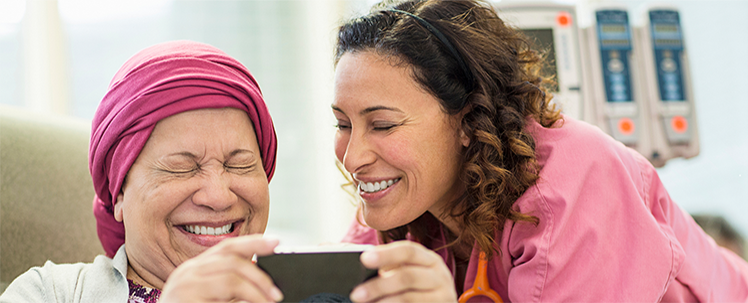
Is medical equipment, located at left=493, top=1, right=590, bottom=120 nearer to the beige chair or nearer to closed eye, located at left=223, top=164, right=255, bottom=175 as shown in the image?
closed eye, located at left=223, top=164, right=255, bottom=175

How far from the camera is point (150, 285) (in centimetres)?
120

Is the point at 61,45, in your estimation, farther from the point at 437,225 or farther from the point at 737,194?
the point at 737,194

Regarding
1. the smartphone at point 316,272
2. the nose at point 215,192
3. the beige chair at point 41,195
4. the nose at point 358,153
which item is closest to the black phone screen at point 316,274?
the smartphone at point 316,272

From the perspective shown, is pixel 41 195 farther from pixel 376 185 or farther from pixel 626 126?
pixel 626 126

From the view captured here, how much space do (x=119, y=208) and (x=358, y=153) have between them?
539mm

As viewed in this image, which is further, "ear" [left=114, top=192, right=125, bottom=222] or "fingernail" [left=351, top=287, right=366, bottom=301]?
"ear" [left=114, top=192, right=125, bottom=222]

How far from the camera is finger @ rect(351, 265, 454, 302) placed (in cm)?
76

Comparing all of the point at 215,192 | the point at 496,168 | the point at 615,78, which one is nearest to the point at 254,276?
the point at 215,192

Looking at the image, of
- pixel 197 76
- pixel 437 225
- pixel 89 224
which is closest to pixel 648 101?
pixel 437 225

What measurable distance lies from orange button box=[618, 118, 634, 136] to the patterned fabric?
194 cm

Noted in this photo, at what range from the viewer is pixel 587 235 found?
42.0 inches

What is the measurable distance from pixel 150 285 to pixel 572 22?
1.94m

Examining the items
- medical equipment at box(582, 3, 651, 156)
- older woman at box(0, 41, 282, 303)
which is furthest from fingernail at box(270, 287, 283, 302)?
medical equipment at box(582, 3, 651, 156)

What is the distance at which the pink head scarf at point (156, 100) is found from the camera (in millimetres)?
1117
